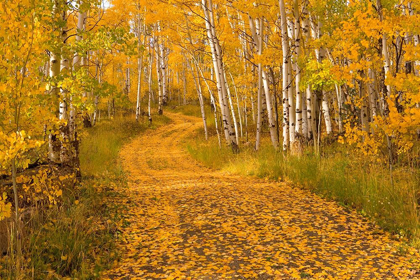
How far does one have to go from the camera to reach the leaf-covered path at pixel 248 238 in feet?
13.0

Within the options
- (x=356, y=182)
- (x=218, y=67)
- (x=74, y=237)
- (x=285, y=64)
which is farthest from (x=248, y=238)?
(x=218, y=67)

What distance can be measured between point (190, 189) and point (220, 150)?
545 centimetres

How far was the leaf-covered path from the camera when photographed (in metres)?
3.97

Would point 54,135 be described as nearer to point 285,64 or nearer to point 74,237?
point 74,237

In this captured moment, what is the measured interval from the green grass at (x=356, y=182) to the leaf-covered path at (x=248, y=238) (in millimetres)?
291

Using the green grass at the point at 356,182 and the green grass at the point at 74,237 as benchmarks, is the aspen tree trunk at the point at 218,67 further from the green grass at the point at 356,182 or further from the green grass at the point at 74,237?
the green grass at the point at 74,237

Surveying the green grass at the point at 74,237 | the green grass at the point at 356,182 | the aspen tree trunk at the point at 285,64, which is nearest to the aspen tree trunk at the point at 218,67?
the green grass at the point at 356,182

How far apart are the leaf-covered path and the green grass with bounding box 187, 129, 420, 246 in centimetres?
29

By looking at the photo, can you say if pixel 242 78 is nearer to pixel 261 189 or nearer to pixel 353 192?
pixel 261 189

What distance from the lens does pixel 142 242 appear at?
192 inches

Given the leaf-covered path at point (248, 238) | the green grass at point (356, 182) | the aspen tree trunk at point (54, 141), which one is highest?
the aspen tree trunk at point (54, 141)

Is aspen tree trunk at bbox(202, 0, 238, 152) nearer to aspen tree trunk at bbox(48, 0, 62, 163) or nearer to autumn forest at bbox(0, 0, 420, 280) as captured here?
autumn forest at bbox(0, 0, 420, 280)

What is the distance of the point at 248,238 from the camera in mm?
4973

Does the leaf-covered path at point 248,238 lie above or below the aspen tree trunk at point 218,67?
below
